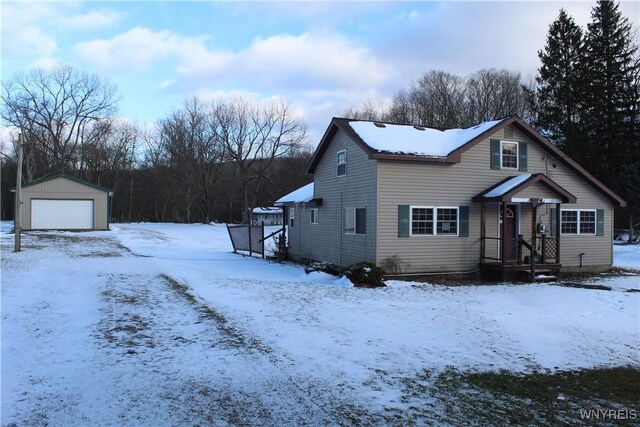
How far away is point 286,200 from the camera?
22078mm

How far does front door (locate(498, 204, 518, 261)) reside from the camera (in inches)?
659

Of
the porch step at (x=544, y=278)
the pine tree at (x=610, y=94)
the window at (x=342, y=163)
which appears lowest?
the porch step at (x=544, y=278)

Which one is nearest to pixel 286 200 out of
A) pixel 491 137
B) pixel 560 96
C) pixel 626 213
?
pixel 491 137

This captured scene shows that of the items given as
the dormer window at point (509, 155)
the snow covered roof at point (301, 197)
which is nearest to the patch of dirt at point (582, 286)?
the dormer window at point (509, 155)

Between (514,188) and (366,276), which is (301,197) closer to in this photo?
(366,276)

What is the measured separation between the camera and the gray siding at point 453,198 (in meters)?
15.1

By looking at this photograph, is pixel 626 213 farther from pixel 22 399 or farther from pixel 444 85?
pixel 22 399

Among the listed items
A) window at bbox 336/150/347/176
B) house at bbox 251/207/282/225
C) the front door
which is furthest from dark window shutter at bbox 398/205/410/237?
house at bbox 251/207/282/225

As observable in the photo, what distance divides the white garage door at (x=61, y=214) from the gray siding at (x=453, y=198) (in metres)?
27.2

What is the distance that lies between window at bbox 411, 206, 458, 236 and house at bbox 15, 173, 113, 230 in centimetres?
2711

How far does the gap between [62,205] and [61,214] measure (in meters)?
0.62

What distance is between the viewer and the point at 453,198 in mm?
15992

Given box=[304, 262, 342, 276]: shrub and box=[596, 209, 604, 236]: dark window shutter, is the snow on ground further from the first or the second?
box=[304, 262, 342, 276]: shrub

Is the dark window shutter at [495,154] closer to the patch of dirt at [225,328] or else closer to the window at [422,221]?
the window at [422,221]
